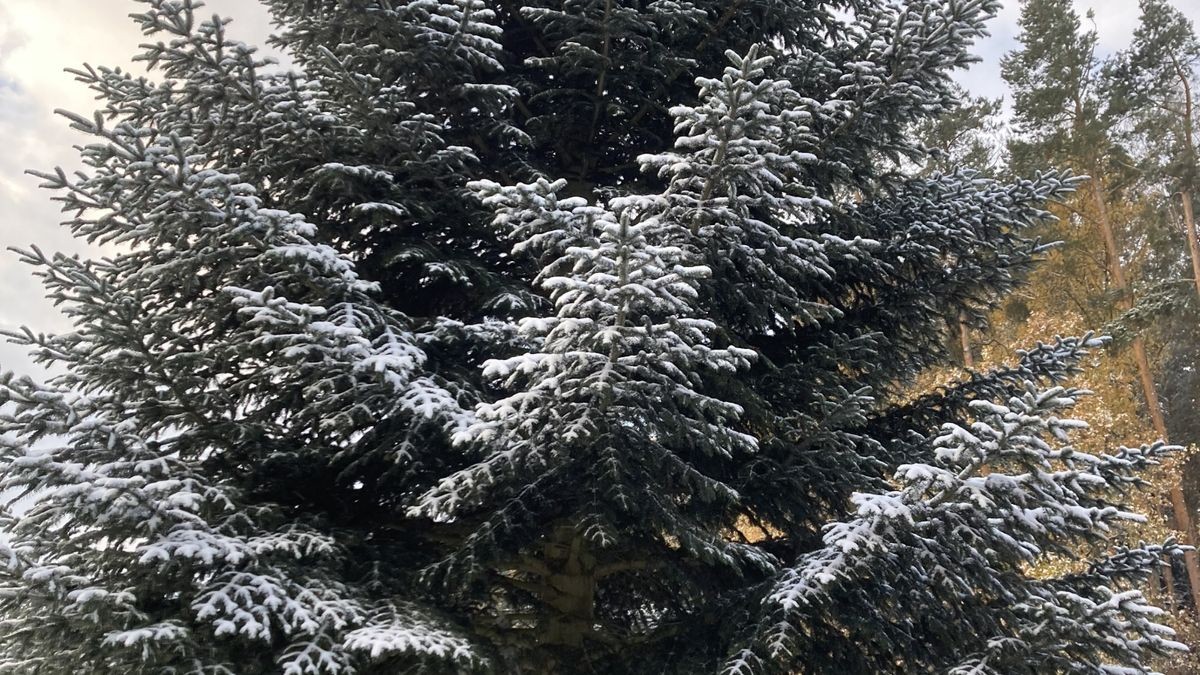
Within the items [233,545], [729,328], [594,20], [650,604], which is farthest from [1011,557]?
[594,20]

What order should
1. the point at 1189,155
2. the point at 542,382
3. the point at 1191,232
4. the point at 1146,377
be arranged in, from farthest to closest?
1. the point at 1146,377
2. the point at 1191,232
3. the point at 1189,155
4. the point at 542,382

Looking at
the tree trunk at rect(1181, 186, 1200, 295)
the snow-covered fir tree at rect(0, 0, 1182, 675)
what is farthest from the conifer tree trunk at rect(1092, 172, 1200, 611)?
the snow-covered fir tree at rect(0, 0, 1182, 675)

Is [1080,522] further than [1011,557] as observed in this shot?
No

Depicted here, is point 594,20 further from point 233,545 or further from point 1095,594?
point 1095,594

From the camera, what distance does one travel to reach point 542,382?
107 inches

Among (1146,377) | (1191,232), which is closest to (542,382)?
(1191,232)

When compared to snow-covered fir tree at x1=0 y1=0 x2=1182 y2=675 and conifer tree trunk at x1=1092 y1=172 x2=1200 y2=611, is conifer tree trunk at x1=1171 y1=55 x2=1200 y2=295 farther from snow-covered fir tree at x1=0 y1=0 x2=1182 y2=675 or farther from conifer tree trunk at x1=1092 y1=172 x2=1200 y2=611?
snow-covered fir tree at x1=0 y1=0 x2=1182 y2=675

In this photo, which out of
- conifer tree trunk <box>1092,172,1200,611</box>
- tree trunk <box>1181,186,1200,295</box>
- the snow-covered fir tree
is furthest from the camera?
conifer tree trunk <box>1092,172,1200,611</box>

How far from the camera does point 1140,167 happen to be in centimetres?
1526

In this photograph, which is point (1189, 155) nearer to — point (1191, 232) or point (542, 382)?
point (1191, 232)

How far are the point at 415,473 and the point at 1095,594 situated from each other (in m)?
3.58

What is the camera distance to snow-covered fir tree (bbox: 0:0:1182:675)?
9.20 feet

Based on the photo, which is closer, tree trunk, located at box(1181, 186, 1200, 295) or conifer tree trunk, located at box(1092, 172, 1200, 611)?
tree trunk, located at box(1181, 186, 1200, 295)

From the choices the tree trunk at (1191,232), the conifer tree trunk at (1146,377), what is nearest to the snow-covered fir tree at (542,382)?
the tree trunk at (1191,232)
